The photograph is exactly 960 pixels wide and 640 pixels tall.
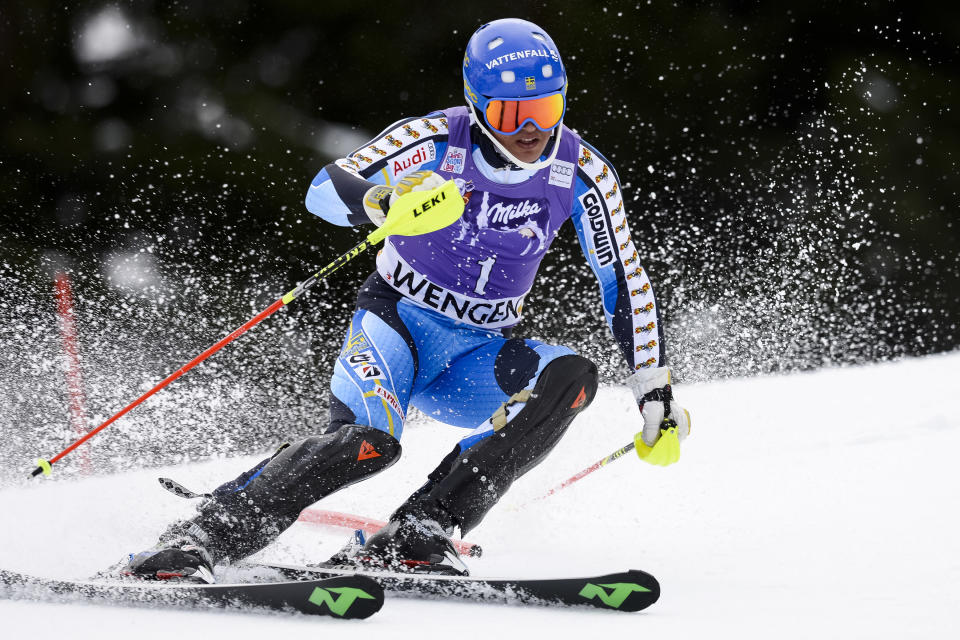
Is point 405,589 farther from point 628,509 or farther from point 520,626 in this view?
point 628,509

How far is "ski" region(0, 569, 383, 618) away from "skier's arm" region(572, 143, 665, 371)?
1.10 metres

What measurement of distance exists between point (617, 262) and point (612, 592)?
988 millimetres

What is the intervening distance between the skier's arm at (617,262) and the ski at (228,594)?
3.61 ft

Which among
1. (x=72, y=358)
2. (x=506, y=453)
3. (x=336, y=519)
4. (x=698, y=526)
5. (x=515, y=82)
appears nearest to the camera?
(x=506, y=453)

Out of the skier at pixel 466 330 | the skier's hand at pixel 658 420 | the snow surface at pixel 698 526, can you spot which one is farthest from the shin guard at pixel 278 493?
the skier's hand at pixel 658 420

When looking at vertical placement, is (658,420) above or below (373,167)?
below

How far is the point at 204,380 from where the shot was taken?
7.18 meters

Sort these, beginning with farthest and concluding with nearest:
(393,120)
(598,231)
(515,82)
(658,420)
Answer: (393,120) < (598,231) < (658,420) < (515,82)

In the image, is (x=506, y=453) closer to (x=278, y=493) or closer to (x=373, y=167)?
(x=278, y=493)

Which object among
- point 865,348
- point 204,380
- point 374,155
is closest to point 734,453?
point 374,155

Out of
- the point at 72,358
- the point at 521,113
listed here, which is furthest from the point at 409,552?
the point at 72,358

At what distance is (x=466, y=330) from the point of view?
251cm

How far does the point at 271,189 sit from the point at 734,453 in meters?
5.22

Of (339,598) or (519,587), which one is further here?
(519,587)
